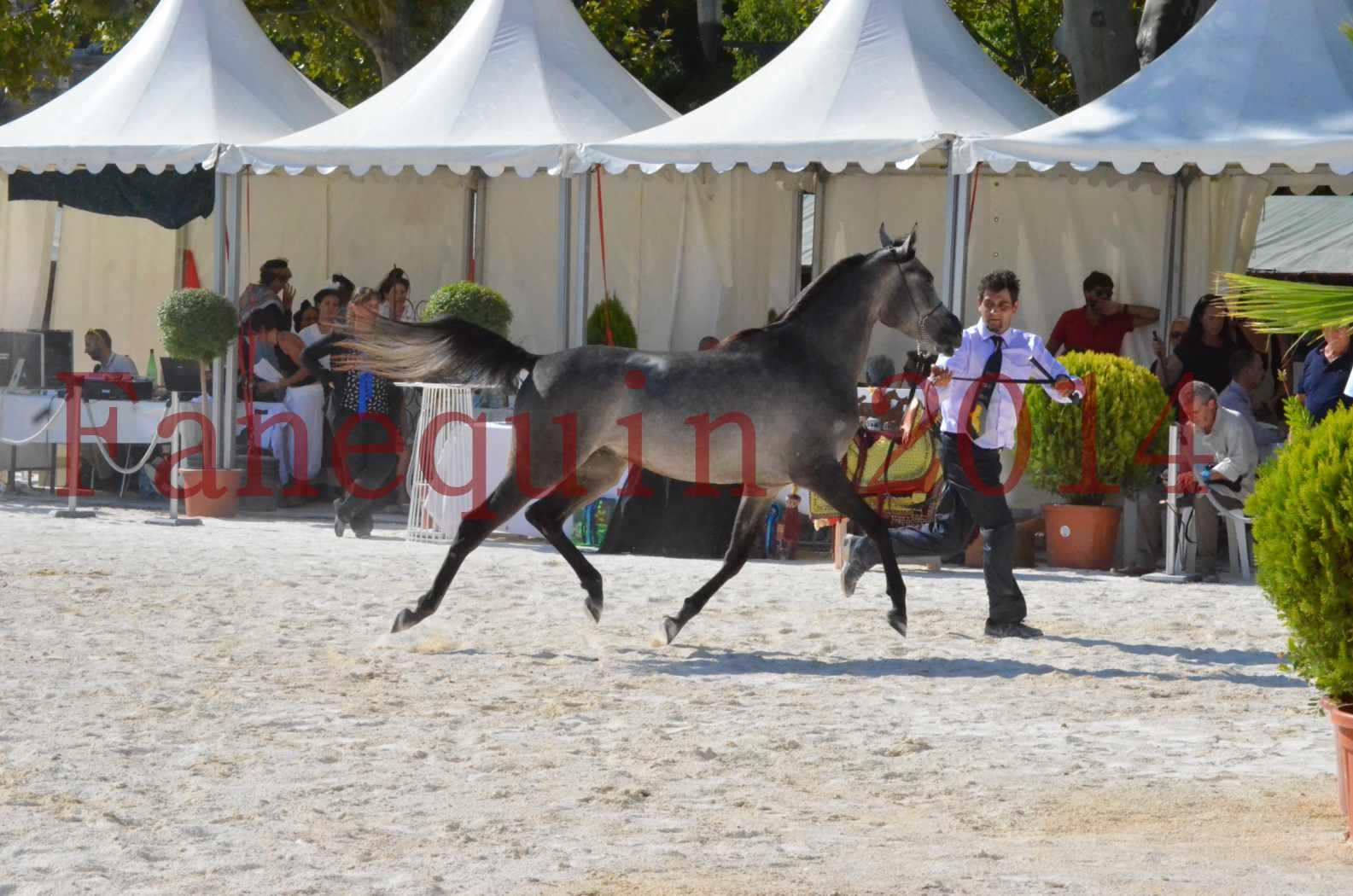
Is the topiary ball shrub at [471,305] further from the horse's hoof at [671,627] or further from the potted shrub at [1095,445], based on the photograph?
the horse's hoof at [671,627]

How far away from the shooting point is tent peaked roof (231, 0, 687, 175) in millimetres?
13789

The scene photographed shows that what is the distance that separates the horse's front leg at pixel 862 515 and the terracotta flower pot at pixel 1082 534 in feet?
12.0

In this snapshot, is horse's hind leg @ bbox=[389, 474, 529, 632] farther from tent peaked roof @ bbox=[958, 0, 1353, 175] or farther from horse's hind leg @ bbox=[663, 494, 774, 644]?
tent peaked roof @ bbox=[958, 0, 1353, 175]

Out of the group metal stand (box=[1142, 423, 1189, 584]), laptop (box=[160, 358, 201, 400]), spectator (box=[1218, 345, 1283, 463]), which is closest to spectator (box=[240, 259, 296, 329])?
laptop (box=[160, 358, 201, 400])

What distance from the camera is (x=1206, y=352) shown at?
13.7m

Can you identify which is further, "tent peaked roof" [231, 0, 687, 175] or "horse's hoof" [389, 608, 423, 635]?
"tent peaked roof" [231, 0, 687, 175]

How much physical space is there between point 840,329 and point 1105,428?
3.38m

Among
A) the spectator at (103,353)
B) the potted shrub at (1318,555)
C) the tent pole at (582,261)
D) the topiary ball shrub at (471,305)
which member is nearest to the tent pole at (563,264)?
the tent pole at (582,261)

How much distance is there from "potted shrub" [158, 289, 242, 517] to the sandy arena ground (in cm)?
348

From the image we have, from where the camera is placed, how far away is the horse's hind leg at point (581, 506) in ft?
29.1

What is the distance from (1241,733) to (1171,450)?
15.7 ft

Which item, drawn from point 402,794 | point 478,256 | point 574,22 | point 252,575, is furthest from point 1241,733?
point 478,256

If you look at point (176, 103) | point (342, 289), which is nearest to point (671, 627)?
point (342, 289)

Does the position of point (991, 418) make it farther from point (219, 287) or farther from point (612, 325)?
point (219, 287)
